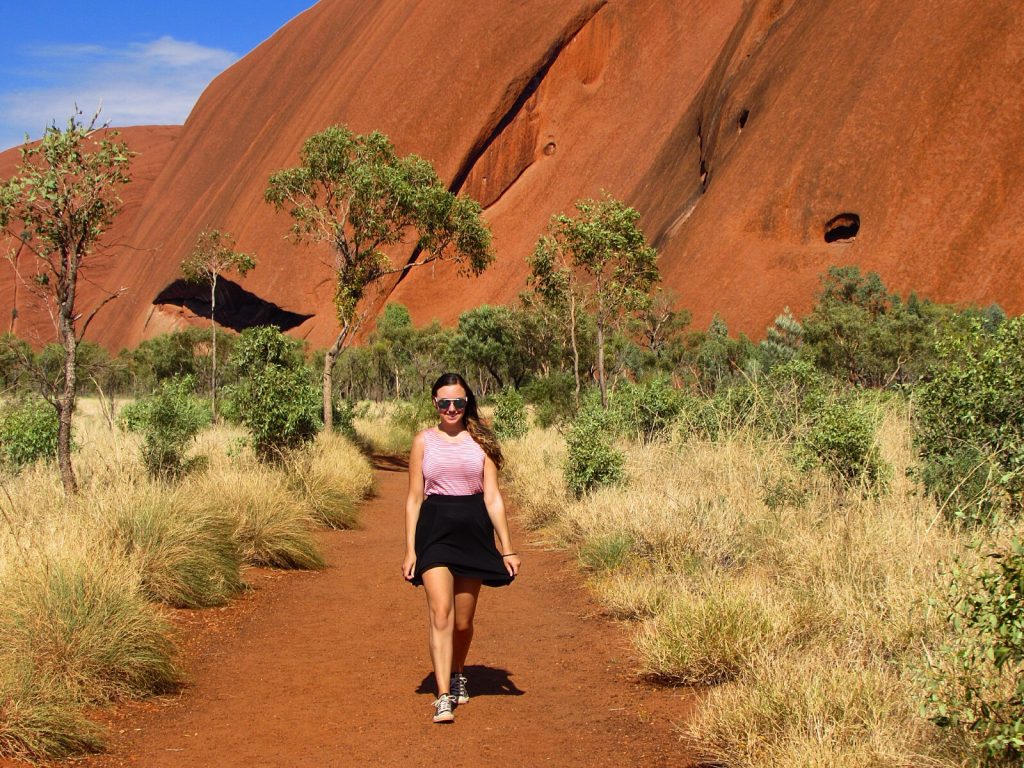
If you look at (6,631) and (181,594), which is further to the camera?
(181,594)

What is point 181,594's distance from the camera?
6801 millimetres

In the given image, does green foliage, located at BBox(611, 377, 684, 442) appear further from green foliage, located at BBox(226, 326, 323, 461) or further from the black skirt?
the black skirt

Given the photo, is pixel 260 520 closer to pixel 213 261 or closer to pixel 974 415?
pixel 974 415

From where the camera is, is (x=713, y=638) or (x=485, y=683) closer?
(x=713, y=638)

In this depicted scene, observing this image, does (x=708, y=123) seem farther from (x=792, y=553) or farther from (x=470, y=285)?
(x=792, y=553)

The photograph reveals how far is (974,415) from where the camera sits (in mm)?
7395

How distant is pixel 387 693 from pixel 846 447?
4.61 m

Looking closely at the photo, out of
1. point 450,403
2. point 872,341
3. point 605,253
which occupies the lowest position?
point 450,403

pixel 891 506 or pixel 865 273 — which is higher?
pixel 865 273

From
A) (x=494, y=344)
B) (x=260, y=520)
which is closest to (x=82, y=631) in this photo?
(x=260, y=520)

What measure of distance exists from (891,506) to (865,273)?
27.9 m

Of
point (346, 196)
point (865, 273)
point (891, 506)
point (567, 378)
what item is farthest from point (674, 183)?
point (891, 506)

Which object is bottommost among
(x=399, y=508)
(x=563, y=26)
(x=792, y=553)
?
(x=399, y=508)

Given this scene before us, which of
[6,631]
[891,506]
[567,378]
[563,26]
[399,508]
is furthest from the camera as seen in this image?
[563,26]
